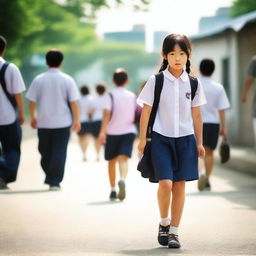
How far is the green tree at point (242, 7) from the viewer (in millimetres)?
41006

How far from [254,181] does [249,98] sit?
7.86 meters

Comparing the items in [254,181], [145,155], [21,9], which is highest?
[21,9]

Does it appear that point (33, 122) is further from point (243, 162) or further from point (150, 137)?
point (243, 162)

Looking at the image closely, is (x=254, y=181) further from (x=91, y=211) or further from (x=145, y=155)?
(x=145, y=155)

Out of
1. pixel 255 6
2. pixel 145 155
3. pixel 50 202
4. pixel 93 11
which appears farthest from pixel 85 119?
pixel 93 11

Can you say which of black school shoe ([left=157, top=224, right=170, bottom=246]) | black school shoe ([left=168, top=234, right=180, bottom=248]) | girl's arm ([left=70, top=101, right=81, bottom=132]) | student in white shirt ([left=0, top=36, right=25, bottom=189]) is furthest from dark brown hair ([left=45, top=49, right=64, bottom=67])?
black school shoe ([left=168, top=234, right=180, bottom=248])

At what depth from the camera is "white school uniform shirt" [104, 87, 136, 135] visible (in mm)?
12172

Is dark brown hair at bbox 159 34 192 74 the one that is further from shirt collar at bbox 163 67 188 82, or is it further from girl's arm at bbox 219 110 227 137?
girl's arm at bbox 219 110 227 137

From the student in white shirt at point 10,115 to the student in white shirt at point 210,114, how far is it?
249 cm

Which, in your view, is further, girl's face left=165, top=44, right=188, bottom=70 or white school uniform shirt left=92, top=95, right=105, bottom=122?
white school uniform shirt left=92, top=95, right=105, bottom=122

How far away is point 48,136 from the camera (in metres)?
12.7

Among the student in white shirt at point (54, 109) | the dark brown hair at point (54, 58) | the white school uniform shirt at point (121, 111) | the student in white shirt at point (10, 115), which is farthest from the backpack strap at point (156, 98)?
the dark brown hair at point (54, 58)

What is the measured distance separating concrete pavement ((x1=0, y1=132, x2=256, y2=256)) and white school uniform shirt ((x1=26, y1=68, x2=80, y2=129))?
0.91 m

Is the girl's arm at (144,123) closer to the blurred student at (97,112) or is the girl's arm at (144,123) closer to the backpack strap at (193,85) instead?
the backpack strap at (193,85)
